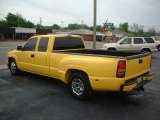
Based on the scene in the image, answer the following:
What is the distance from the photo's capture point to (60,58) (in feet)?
20.7

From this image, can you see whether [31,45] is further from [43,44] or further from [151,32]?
[151,32]

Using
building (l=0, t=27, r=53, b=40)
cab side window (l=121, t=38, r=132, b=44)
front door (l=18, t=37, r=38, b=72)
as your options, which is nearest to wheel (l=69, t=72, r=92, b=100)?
front door (l=18, t=37, r=38, b=72)

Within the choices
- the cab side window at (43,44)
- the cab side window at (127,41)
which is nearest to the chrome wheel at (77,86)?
the cab side window at (43,44)

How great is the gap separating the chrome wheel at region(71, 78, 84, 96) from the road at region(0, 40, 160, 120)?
0.24m

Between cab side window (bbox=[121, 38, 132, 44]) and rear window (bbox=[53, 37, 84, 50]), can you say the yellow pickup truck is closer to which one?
rear window (bbox=[53, 37, 84, 50])

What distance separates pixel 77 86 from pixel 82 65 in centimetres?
73

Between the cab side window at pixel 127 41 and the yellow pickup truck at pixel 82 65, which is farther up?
the cab side window at pixel 127 41

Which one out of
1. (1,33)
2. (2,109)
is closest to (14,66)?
(2,109)

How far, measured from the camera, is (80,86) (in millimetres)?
5824

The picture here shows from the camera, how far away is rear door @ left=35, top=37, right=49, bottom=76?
22.6 feet

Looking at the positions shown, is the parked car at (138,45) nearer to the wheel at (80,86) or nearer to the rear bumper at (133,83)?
the rear bumper at (133,83)

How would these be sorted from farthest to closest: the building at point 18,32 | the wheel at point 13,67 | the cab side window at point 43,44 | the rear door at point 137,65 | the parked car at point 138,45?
the building at point 18,32, the parked car at point 138,45, the wheel at point 13,67, the cab side window at point 43,44, the rear door at point 137,65

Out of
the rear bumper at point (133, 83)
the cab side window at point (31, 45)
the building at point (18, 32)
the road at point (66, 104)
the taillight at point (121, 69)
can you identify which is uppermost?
the building at point (18, 32)

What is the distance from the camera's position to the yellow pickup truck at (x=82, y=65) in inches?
196
